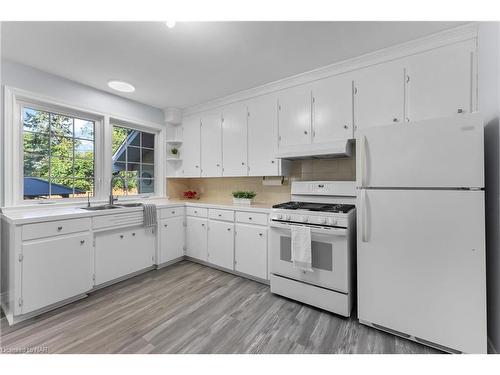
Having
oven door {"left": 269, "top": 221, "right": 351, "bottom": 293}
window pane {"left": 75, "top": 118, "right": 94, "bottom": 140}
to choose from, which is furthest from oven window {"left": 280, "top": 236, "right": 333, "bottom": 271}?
window pane {"left": 75, "top": 118, "right": 94, "bottom": 140}

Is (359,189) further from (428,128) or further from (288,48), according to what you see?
(288,48)

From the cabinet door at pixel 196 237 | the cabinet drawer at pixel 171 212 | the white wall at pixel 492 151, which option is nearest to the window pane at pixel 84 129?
the cabinet drawer at pixel 171 212

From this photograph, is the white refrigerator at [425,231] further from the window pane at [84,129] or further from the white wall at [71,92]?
the window pane at [84,129]

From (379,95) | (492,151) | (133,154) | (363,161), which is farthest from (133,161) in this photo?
(492,151)

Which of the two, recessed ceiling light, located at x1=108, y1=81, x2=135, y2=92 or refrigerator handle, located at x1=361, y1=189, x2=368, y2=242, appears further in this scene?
recessed ceiling light, located at x1=108, y1=81, x2=135, y2=92

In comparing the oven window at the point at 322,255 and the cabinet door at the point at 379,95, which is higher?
the cabinet door at the point at 379,95

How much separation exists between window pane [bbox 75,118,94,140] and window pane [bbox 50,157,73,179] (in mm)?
362

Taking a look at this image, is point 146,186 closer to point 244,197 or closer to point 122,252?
point 122,252

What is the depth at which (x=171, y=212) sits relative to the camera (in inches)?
125

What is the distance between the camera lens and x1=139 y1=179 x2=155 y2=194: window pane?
364cm

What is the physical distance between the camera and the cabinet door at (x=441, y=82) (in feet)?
5.78

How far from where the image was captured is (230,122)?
320 centimetres

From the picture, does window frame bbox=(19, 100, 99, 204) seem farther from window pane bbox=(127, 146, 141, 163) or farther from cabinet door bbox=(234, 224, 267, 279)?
cabinet door bbox=(234, 224, 267, 279)

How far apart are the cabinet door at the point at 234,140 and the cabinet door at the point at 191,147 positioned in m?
0.57
